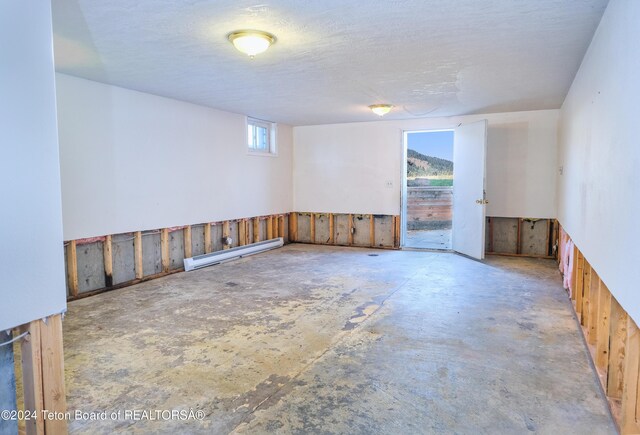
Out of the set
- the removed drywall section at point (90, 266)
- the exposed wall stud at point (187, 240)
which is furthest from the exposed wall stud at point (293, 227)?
the removed drywall section at point (90, 266)

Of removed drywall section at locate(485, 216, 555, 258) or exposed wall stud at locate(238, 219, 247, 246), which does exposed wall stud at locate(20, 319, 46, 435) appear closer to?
exposed wall stud at locate(238, 219, 247, 246)

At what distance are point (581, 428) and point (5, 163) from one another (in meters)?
3.14

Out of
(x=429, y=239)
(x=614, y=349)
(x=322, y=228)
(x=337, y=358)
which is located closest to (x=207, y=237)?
(x=322, y=228)

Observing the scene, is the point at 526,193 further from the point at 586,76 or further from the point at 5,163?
the point at 5,163

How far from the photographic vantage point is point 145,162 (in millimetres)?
5527

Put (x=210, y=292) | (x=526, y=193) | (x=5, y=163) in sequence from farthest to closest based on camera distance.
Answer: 1. (x=526, y=193)
2. (x=210, y=292)
3. (x=5, y=163)

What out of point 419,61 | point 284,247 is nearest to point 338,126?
point 284,247

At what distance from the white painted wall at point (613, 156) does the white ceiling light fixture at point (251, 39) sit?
2457 millimetres

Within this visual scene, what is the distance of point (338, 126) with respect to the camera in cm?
Answer: 843

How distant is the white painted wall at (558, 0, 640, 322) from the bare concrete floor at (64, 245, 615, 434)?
84 cm

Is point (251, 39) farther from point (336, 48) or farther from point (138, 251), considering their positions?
point (138, 251)

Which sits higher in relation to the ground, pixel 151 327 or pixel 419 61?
pixel 419 61

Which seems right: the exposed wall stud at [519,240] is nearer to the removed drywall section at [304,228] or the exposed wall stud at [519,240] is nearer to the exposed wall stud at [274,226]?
the removed drywall section at [304,228]

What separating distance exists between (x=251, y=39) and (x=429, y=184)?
1090cm
